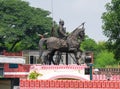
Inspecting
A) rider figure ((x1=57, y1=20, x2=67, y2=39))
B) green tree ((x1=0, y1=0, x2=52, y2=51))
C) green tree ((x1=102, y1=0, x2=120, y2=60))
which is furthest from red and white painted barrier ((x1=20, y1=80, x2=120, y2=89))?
green tree ((x1=0, y1=0, x2=52, y2=51))

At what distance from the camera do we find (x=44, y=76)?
2895cm

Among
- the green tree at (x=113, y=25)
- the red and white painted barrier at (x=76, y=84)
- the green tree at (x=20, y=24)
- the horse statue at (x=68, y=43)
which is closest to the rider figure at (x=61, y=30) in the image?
the horse statue at (x=68, y=43)

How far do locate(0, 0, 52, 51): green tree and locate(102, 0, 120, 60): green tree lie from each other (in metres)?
17.6

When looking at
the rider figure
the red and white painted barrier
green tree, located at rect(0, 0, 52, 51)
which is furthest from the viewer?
green tree, located at rect(0, 0, 52, 51)

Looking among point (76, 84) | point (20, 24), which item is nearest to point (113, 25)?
point (20, 24)

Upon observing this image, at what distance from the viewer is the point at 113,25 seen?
45.5 m

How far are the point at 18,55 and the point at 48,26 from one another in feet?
53.4

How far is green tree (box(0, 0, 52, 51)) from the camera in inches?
2421

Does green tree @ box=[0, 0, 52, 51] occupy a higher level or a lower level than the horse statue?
higher

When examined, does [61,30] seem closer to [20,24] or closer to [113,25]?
[113,25]

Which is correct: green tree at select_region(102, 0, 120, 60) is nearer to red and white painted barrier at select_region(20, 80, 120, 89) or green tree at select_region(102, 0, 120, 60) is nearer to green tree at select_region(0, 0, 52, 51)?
green tree at select_region(0, 0, 52, 51)

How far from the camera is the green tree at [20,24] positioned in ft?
202

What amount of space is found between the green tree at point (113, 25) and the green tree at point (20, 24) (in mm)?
17560

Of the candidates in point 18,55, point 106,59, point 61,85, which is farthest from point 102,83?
point 106,59
